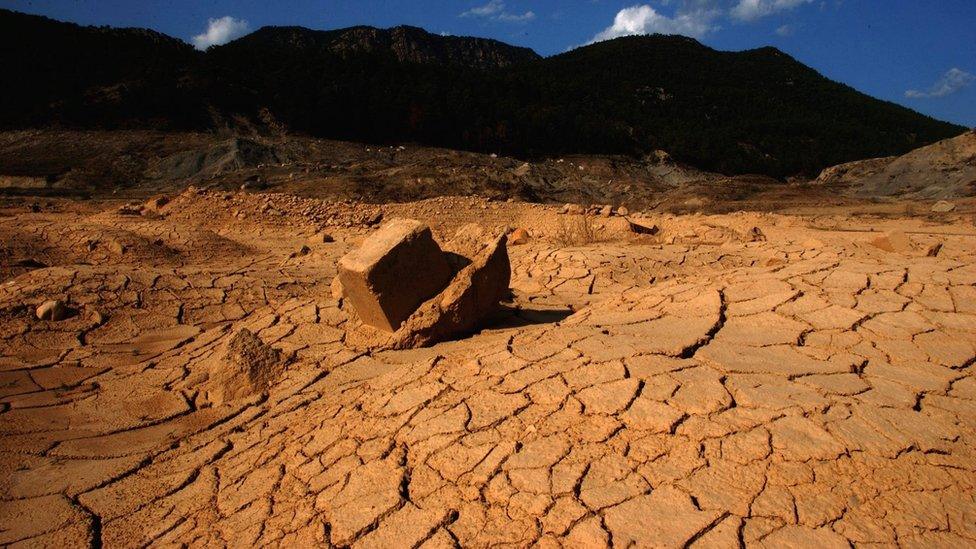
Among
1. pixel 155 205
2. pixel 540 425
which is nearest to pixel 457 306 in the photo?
pixel 540 425

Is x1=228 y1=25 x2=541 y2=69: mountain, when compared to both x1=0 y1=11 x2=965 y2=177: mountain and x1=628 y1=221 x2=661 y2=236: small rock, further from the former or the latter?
x1=628 y1=221 x2=661 y2=236: small rock

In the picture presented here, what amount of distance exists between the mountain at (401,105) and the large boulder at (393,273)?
1563cm

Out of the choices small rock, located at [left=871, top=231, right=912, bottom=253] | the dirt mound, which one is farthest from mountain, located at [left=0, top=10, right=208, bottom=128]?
small rock, located at [left=871, top=231, right=912, bottom=253]

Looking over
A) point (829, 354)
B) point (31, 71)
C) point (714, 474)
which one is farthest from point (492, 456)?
point (31, 71)

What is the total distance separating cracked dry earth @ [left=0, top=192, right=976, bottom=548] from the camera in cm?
160

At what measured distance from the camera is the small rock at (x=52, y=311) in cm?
418

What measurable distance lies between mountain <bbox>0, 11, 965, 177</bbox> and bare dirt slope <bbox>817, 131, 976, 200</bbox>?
291 inches

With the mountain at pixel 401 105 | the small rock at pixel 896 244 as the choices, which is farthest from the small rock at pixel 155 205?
the small rock at pixel 896 244

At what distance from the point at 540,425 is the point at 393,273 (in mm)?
1545

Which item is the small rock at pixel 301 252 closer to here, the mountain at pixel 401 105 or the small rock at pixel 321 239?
the small rock at pixel 321 239

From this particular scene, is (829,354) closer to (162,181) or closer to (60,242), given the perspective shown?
(60,242)

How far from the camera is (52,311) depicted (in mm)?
4199

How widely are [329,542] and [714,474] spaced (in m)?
1.22

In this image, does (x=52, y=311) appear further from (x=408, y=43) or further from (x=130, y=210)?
(x=408, y=43)
